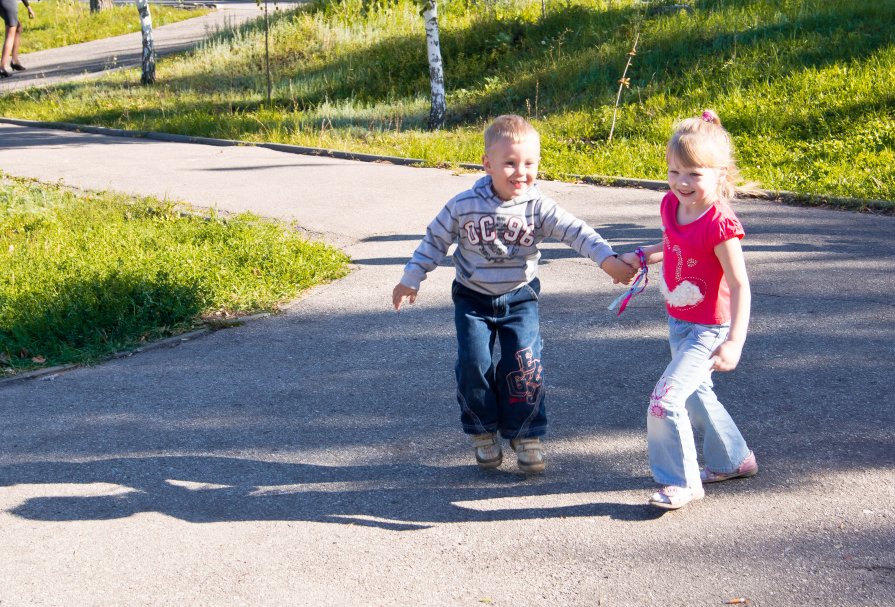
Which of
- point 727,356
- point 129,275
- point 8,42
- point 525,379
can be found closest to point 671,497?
point 727,356

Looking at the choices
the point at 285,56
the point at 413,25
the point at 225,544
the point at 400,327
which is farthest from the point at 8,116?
the point at 225,544

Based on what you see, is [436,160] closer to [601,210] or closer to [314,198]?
[314,198]

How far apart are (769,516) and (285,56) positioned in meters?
18.8

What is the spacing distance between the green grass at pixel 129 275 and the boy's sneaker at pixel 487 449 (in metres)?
3.05

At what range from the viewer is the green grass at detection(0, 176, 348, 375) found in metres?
6.64

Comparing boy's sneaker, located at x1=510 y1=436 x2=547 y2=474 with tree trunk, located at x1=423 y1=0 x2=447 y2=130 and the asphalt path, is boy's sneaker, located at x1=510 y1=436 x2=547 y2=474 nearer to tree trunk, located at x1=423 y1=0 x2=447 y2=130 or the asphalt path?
the asphalt path

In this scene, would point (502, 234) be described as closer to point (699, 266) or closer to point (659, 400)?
point (699, 266)

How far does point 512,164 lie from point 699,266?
88 cm

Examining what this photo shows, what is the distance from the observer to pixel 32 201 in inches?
404

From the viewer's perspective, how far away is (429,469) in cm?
461

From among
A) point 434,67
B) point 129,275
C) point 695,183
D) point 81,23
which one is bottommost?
point 129,275

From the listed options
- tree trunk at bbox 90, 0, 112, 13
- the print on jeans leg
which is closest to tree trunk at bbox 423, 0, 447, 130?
the print on jeans leg

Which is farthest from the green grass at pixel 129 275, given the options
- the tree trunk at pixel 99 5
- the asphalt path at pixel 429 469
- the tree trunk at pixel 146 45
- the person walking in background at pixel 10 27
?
the tree trunk at pixel 99 5

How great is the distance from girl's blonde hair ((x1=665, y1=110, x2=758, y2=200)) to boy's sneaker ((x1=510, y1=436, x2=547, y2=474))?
4.52 feet
